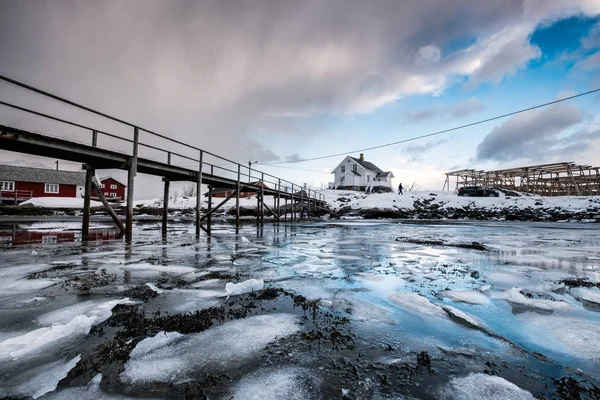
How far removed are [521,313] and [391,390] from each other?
207 cm

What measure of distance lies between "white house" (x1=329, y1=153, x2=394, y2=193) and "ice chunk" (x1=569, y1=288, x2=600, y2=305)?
4747 centimetres

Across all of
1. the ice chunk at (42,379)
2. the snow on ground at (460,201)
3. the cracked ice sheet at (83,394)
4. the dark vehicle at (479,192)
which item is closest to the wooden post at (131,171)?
the ice chunk at (42,379)

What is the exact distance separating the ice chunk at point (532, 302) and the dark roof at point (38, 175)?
56.6 meters

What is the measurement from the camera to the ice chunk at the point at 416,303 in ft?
8.74

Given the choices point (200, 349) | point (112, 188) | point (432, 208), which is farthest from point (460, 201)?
point (112, 188)

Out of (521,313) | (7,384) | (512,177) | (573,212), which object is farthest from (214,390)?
(512,177)

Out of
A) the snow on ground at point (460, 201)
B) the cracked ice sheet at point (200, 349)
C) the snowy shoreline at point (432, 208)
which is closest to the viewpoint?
the cracked ice sheet at point (200, 349)

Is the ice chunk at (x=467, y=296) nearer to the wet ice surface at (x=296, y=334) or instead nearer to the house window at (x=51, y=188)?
the wet ice surface at (x=296, y=334)

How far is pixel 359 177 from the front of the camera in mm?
52875

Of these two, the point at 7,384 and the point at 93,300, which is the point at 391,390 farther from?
the point at 93,300

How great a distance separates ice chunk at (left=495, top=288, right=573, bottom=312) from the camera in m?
2.79

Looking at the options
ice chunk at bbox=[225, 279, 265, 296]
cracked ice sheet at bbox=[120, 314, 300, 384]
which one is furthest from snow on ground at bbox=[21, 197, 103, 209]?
cracked ice sheet at bbox=[120, 314, 300, 384]

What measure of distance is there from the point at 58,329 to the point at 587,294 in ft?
17.6

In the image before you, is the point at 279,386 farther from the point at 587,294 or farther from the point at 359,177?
the point at 359,177
